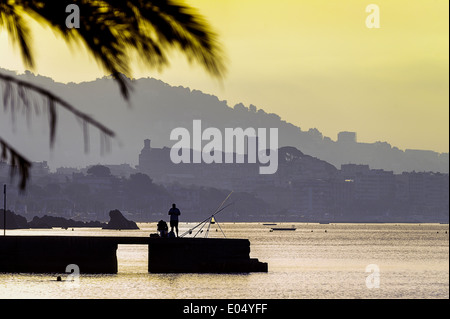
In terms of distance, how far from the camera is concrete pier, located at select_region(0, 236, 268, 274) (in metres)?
58.6

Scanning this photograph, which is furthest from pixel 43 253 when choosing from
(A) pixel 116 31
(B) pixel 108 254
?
(A) pixel 116 31

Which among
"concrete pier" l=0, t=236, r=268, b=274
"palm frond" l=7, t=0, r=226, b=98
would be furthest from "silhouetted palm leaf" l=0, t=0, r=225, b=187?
"concrete pier" l=0, t=236, r=268, b=274

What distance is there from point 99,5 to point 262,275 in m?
67.8

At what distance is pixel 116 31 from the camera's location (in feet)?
21.7

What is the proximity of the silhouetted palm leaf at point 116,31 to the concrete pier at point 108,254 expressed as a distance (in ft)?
171

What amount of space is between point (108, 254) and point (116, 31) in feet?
185

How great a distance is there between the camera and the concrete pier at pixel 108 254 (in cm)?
5862

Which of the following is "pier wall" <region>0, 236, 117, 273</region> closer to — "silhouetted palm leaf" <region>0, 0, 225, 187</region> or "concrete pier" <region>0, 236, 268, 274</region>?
"concrete pier" <region>0, 236, 268, 274</region>

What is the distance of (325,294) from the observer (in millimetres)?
71312

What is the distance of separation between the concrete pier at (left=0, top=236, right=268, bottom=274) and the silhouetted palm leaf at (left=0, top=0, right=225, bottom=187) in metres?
52.2

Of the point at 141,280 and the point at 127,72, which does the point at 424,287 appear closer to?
the point at 141,280

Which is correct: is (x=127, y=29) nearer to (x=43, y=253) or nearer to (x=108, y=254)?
(x=43, y=253)

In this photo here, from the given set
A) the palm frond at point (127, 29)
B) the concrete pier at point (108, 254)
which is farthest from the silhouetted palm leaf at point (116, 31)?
the concrete pier at point (108, 254)

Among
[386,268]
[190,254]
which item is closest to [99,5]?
[190,254]
